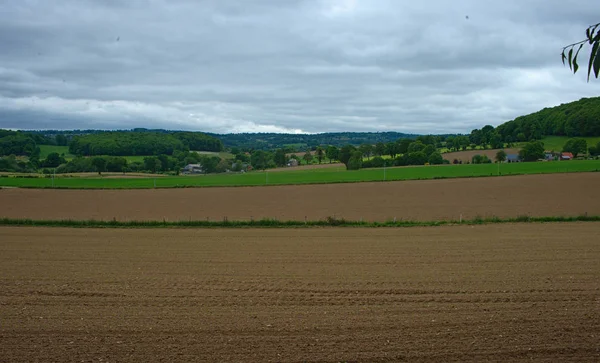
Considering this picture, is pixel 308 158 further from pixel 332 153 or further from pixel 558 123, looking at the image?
pixel 558 123

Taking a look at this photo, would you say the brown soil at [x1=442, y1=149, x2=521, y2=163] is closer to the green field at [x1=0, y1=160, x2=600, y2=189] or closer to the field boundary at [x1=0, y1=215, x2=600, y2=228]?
the green field at [x1=0, y1=160, x2=600, y2=189]

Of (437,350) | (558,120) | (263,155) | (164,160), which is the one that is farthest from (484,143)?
(437,350)

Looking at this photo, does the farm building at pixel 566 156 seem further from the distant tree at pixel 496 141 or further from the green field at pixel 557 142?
the distant tree at pixel 496 141

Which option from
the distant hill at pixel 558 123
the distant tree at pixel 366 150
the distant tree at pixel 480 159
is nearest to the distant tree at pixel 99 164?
the distant tree at pixel 366 150

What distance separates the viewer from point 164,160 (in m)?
93.5

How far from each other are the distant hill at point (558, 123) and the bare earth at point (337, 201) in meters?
41.1

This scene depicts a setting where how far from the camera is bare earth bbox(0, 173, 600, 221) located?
36188 millimetres

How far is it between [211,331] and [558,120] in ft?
354

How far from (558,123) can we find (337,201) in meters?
74.1

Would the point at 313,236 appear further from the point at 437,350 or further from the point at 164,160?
the point at 164,160

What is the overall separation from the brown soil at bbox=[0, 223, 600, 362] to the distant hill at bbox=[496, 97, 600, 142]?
83.0 meters

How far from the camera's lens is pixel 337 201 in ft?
149

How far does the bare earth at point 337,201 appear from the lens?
36.2 meters

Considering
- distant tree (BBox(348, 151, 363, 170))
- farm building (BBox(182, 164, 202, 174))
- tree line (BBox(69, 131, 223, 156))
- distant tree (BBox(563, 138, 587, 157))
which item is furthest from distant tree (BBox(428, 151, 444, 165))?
tree line (BBox(69, 131, 223, 156))
